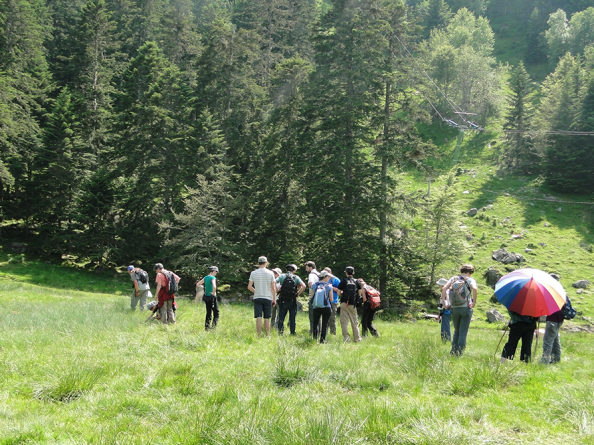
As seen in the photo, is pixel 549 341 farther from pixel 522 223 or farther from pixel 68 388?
pixel 522 223

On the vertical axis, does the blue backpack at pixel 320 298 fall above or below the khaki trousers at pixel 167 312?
above

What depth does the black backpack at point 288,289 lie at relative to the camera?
1059 cm

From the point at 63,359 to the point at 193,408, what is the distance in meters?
3.08

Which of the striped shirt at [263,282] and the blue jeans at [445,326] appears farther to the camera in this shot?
the blue jeans at [445,326]

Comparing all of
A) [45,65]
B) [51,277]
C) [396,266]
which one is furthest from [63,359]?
[45,65]

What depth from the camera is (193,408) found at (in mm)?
4500

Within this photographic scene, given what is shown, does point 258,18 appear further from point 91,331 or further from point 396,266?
point 91,331

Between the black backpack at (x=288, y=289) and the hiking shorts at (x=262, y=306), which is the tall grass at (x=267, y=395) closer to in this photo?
the hiking shorts at (x=262, y=306)

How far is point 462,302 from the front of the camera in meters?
8.27

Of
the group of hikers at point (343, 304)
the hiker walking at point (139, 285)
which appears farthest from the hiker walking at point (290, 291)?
the hiker walking at point (139, 285)

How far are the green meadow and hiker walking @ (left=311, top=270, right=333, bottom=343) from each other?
104 cm

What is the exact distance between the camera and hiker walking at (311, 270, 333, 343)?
9.67 metres

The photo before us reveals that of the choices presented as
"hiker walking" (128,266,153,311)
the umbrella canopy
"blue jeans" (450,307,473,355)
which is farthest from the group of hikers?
"hiker walking" (128,266,153,311)

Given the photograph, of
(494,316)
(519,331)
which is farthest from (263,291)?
(494,316)
